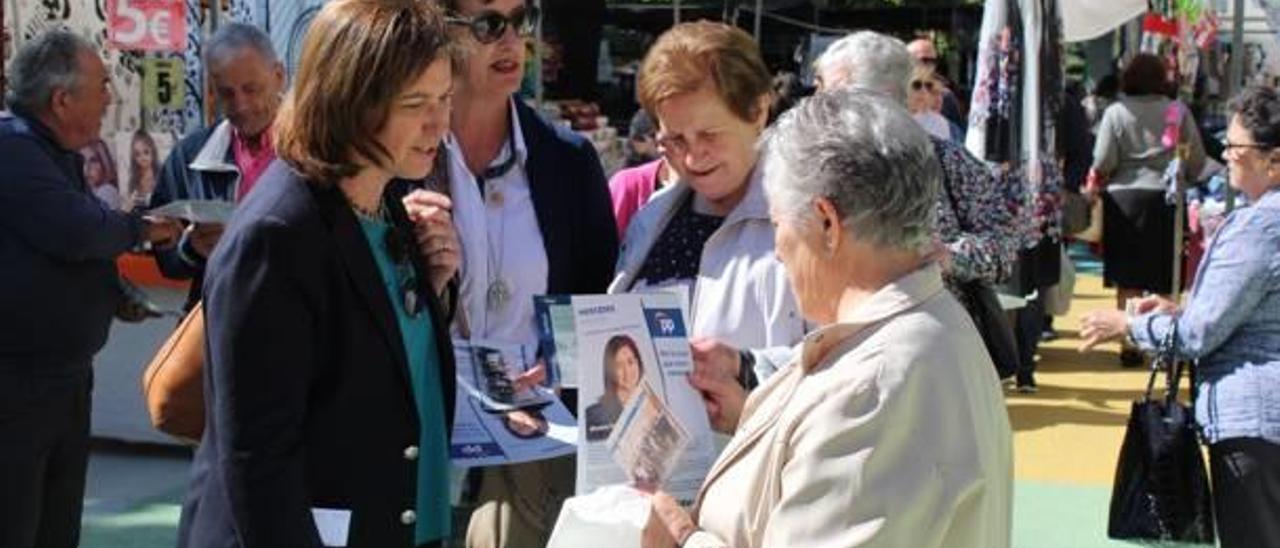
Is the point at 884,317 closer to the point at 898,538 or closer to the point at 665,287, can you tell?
the point at 898,538

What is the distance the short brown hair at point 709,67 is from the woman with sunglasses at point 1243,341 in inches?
68.6

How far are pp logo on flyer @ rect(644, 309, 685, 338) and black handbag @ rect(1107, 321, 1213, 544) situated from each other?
2.19m

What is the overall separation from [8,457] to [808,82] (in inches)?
458

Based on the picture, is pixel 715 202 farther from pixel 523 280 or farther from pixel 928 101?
pixel 928 101

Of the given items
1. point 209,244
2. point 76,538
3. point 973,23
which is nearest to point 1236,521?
point 209,244

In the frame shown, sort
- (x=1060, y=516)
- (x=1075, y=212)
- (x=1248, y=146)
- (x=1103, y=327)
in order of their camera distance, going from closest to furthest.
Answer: (x=1248, y=146), (x=1103, y=327), (x=1060, y=516), (x=1075, y=212)

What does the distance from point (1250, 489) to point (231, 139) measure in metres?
3.12

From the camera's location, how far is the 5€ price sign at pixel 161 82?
730 centimetres

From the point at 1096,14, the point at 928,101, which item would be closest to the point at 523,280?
the point at 928,101

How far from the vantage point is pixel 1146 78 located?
10672mm

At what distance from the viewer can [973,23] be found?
20.6 metres

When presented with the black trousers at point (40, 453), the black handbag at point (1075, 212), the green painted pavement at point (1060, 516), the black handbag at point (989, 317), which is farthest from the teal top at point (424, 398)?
the black handbag at point (1075, 212)

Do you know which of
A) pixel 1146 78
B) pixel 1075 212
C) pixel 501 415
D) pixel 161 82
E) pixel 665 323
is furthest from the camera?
pixel 1075 212

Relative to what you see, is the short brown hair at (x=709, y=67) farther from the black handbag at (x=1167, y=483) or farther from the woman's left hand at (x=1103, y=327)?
the black handbag at (x=1167, y=483)
